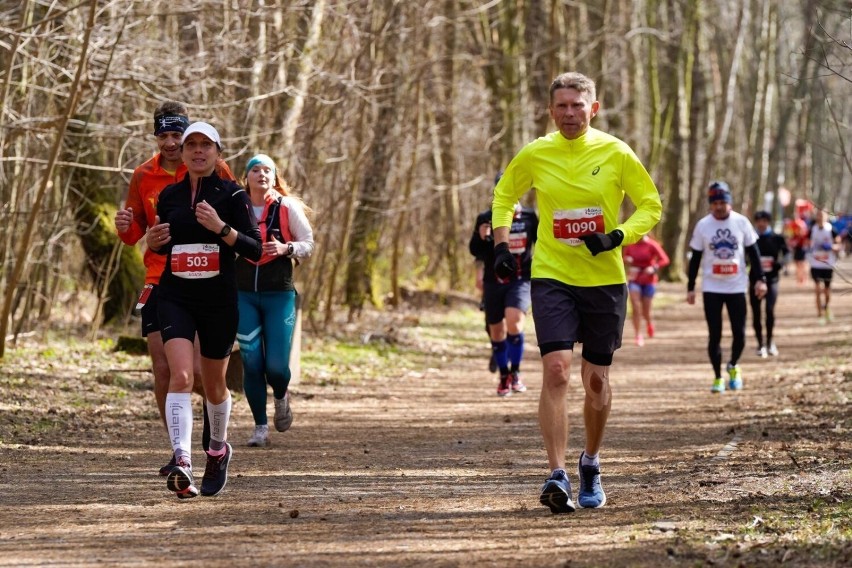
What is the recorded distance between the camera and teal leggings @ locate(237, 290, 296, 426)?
A: 949cm

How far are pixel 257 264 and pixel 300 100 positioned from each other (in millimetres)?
6601

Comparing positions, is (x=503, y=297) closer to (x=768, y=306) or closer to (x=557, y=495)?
(x=768, y=306)

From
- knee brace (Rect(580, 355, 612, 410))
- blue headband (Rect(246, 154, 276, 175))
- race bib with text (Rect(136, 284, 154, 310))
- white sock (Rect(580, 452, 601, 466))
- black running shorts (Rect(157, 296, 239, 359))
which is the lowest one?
white sock (Rect(580, 452, 601, 466))

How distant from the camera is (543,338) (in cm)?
700

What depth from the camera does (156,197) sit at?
308 inches

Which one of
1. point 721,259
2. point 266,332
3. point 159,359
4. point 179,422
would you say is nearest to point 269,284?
point 266,332

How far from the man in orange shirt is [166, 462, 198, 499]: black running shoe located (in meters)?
0.62

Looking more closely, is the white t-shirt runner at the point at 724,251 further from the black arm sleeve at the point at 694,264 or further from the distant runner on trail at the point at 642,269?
the distant runner on trail at the point at 642,269

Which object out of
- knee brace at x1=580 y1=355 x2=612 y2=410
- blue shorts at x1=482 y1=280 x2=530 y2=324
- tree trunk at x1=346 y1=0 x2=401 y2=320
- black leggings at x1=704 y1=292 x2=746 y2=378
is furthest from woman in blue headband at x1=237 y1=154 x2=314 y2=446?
tree trunk at x1=346 y1=0 x2=401 y2=320

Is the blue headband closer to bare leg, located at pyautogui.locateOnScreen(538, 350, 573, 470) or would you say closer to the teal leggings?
the teal leggings

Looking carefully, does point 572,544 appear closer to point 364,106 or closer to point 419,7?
point 364,106

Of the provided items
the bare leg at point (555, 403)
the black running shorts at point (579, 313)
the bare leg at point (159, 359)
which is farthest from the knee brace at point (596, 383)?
the bare leg at point (159, 359)

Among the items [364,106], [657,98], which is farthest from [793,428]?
[657,98]

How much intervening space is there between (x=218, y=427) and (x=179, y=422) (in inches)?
12.9
